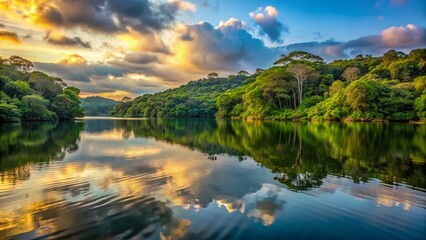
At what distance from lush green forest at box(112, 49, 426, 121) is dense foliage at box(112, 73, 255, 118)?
58.2 feet

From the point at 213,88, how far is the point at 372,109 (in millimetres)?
115827

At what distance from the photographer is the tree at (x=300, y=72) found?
210 ft

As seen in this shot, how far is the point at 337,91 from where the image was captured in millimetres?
58906

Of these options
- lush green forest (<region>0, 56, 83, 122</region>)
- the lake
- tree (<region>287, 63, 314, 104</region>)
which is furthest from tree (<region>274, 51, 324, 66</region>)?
the lake

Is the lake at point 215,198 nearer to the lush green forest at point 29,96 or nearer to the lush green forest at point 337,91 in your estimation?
the lush green forest at point 337,91

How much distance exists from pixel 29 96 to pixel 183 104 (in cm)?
6167

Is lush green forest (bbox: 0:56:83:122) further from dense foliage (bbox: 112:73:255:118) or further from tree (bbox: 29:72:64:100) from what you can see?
dense foliage (bbox: 112:73:255:118)

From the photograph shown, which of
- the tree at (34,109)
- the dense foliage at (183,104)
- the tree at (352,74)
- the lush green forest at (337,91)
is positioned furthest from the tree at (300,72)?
the tree at (34,109)

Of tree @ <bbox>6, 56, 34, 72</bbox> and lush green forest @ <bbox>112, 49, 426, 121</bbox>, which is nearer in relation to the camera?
lush green forest @ <bbox>112, 49, 426, 121</bbox>

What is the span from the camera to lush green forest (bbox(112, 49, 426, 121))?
49281mm

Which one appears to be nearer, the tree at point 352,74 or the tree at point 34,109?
the tree at point 34,109

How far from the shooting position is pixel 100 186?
849 centimetres

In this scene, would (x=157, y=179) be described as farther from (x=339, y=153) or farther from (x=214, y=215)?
(x=339, y=153)

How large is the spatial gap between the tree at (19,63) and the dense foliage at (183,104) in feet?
165
